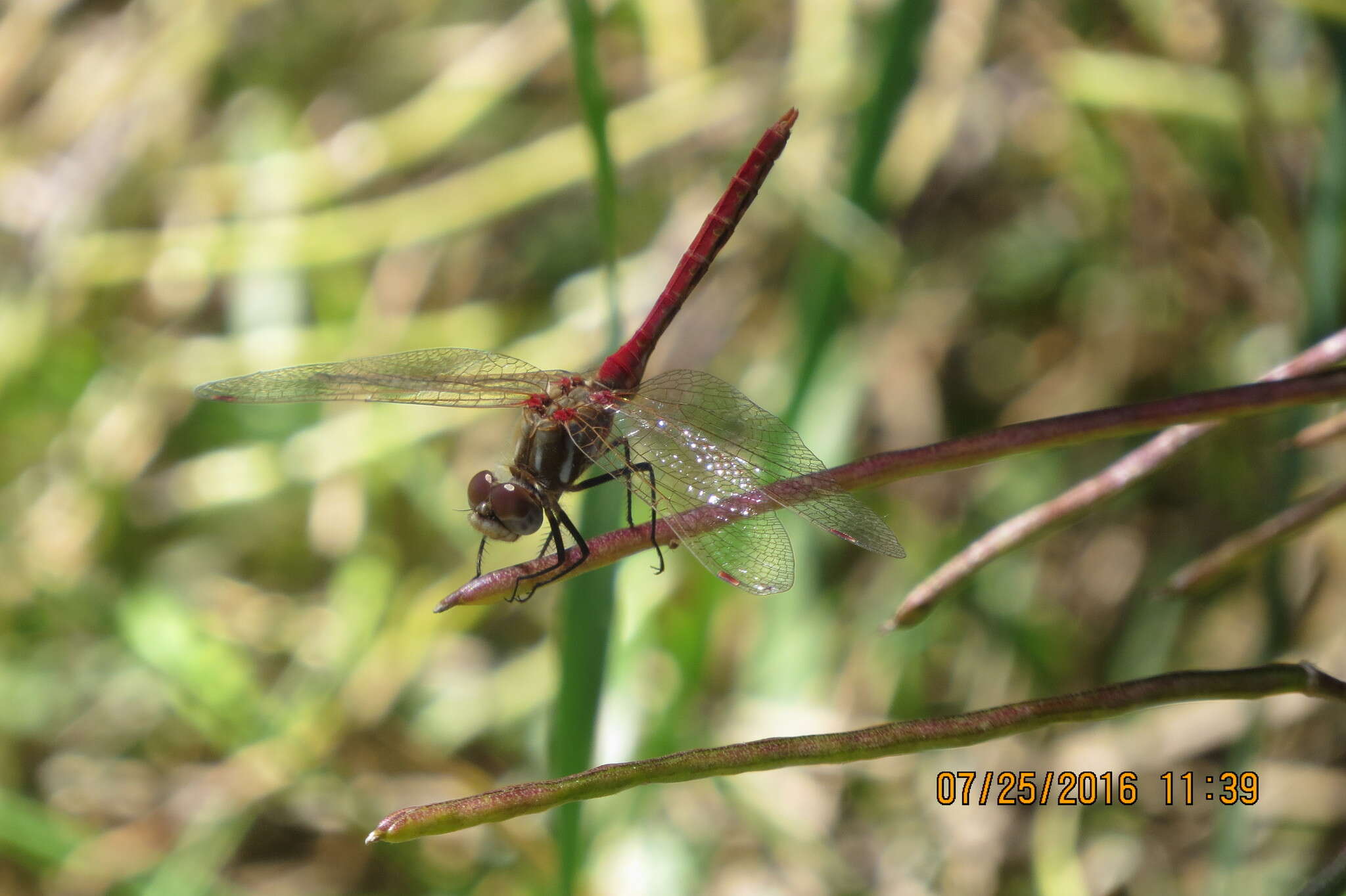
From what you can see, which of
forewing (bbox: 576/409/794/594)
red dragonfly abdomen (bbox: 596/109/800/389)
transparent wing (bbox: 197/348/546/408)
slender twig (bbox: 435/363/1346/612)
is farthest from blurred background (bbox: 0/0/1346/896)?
slender twig (bbox: 435/363/1346/612)

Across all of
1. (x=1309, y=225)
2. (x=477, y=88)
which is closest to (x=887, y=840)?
(x=1309, y=225)

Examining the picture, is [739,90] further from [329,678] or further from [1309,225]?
[329,678]

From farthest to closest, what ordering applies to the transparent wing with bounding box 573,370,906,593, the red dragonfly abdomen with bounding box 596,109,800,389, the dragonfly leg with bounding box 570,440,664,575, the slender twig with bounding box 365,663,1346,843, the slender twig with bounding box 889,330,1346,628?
the red dragonfly abdomen with bounding box 596,109,800,389, the dragonfly leg with bounding box 570,440,664,575, the transparent wing with bounding box 573,370,906,593, the slender twig with bounding box 889,330,1346,628, the slender twig with bounding box 365,663,1346,843

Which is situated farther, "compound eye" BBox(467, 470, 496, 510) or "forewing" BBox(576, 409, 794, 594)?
"compound eye" BBox(467, 470, 496, 510)

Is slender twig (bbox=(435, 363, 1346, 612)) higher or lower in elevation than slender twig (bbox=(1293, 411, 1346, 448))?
higher

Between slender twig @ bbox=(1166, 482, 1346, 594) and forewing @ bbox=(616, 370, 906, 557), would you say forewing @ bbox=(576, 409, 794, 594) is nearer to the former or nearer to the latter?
forewing @ bbox=(616, 370, 906, 557)

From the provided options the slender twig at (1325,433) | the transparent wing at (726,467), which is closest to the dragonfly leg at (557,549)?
the transparent wing at (726,467)

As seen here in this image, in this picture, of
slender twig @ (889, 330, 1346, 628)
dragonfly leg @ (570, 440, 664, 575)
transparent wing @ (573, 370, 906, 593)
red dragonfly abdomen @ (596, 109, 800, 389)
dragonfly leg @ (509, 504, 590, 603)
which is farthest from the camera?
red dragonfly abdomen @ (596, 109, 800, 389)

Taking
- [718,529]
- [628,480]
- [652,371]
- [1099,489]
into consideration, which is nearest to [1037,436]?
[1099,489]
